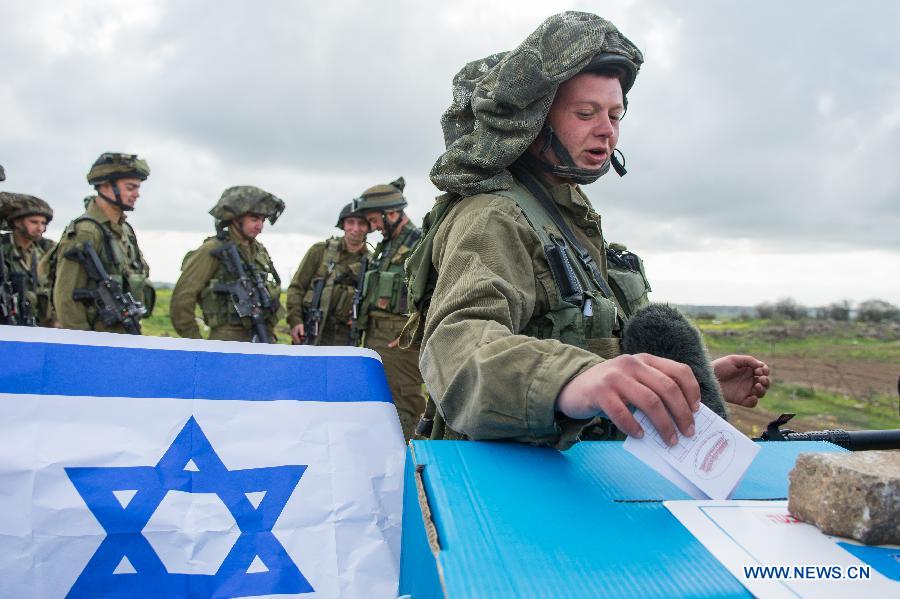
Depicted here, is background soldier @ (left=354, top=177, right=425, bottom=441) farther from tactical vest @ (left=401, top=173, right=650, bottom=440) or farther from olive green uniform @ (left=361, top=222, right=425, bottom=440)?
tactical vest @ (left=401, top=173, right=650, bottom=440)

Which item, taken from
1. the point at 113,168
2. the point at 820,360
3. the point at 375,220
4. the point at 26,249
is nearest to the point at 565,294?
the point at 375,220

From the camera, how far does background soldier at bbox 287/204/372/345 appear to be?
8.36 meters

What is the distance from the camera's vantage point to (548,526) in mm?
1073

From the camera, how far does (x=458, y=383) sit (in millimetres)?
1494

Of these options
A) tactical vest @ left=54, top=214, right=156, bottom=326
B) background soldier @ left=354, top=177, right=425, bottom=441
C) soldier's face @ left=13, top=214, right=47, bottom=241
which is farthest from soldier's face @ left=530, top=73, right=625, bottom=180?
soldier's face @ left=13, top=214, right=47, bottom=241

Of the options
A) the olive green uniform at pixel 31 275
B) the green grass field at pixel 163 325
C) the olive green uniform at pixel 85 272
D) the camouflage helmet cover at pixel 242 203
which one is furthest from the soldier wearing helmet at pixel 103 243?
the green grass field at pixel 163 325

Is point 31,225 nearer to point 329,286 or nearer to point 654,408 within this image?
point 329,286

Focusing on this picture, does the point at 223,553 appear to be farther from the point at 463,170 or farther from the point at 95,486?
the point at 463,170

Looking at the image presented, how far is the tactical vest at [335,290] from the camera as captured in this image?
27.3 ft

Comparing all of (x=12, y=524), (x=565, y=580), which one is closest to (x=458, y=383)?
(x=565, y=580)

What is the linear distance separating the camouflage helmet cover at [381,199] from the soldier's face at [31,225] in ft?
16.9

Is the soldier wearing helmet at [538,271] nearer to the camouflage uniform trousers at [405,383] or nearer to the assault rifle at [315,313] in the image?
the camouflage uniform trousers at [405,383]

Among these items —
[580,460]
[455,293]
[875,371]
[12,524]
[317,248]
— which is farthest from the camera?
[875,371]

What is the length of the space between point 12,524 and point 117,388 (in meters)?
0.47
